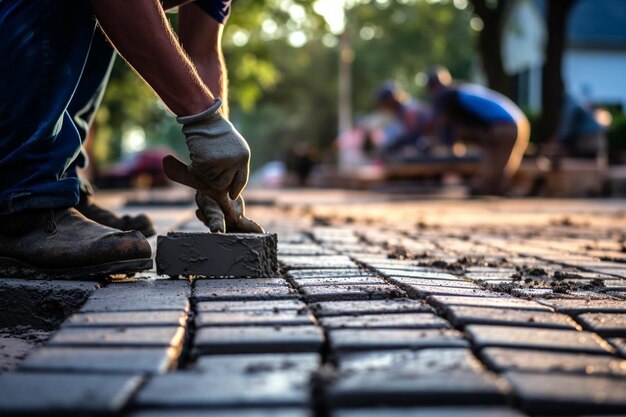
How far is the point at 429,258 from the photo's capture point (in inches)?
129

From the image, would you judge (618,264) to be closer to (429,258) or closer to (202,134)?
(429,258)

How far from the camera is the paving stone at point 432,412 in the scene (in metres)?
1.31

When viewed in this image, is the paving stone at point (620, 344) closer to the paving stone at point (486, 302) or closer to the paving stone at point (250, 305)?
the paving stone at point (486, 302)

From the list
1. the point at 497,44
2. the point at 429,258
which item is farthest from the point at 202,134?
the point at 497,44

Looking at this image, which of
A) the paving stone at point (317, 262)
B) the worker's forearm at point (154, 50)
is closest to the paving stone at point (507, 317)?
the paving stone at point (317, 262)

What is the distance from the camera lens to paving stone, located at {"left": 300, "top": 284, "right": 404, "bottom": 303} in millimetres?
2215

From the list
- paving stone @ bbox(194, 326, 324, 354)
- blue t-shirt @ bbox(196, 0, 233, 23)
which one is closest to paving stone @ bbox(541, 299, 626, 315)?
paving stone @ bbox(194, 326, 324, 354)

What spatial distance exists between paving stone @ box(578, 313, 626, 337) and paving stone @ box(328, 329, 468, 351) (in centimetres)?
33

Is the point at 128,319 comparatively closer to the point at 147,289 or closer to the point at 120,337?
the point at 120,337

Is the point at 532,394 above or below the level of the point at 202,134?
below

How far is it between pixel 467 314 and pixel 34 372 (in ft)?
3.06

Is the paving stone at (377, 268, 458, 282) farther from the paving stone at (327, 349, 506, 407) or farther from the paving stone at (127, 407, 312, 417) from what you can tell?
the paving stone at (127, 407, 312, 417)

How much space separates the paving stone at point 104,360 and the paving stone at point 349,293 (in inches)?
23.8

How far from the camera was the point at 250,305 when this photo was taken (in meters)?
2.11
